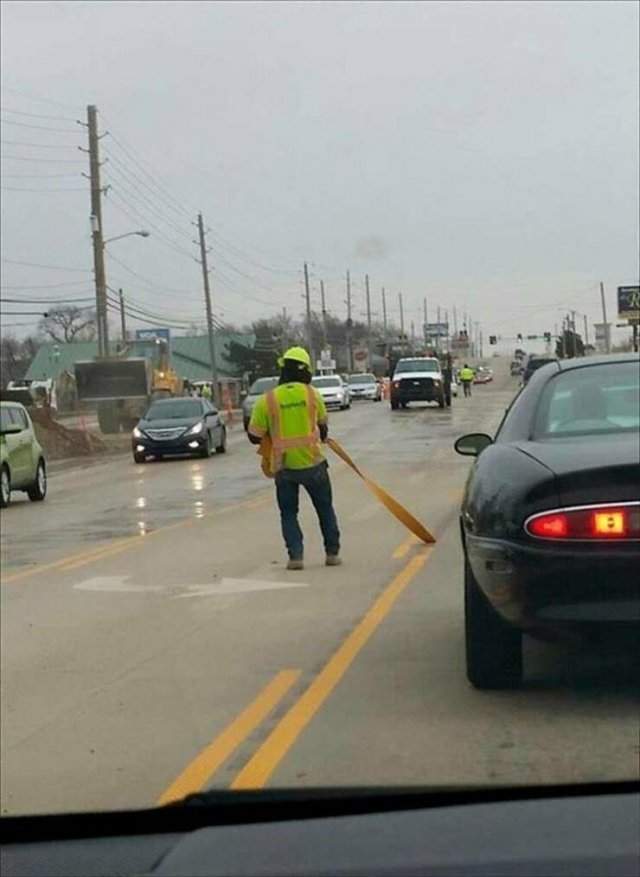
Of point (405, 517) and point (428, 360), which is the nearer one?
point (405, 517)

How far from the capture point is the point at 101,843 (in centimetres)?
311

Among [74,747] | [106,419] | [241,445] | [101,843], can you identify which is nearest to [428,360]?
[241,445]

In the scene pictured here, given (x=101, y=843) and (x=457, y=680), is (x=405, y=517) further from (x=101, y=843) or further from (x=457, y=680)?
(x=101, y=843)

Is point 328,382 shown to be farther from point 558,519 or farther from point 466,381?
point 558,519

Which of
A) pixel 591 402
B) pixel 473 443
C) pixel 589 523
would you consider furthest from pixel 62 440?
pixel 589 523

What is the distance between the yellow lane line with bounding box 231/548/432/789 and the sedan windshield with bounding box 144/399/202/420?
15.7 metres

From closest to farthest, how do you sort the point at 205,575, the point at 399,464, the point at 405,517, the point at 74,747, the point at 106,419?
1. the point at 74,747
2. the point at 205,575
3. the point at 405,517
4. the point at 399,464
5. the point at 106,419

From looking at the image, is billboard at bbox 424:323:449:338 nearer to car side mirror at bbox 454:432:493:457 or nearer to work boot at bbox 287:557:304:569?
work boot at bbox 287:557:304:569

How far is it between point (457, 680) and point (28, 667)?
2693 mm

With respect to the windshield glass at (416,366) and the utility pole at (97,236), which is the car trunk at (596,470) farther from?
the utility pole at (97,236)

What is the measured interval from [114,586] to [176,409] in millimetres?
14404

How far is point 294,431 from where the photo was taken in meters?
10.9

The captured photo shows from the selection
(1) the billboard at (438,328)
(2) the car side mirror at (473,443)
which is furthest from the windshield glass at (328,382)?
(1) the billboard at (438,328)

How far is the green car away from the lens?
68.5 feet
